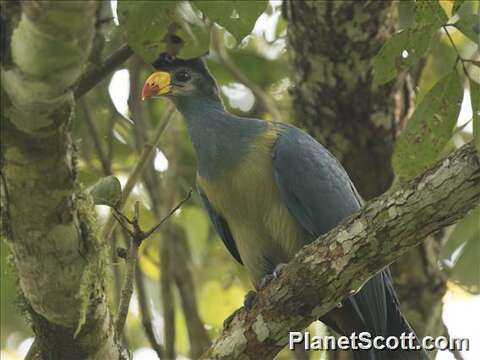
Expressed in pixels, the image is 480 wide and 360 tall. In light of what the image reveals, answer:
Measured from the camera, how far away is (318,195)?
13.9 feet

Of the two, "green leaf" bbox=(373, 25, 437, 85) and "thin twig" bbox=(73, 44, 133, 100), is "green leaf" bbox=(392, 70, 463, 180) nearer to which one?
"green leaf" bbox=(373, 25, 437, 85)

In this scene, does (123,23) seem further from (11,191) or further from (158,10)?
(11,191)

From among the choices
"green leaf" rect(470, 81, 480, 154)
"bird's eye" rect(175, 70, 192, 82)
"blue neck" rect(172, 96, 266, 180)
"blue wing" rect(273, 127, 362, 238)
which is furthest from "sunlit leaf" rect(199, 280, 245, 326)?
"green leaf" rect(470, 81, 480, 154)

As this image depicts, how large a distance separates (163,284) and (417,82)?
197 centimetres

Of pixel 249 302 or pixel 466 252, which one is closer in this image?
pixel 249 302

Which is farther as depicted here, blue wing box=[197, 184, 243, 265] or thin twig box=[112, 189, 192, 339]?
blue wing box=[197, 184, 243, 265]

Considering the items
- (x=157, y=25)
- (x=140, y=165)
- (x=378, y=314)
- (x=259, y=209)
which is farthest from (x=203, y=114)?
(x=157, y=25)

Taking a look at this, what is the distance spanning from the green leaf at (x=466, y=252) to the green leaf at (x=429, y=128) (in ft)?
3.74

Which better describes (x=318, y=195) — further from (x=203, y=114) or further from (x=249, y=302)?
(x=249, y=302)

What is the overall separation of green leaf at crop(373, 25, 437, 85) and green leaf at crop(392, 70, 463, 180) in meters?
0.18

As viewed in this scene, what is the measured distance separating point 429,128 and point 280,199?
0.92m

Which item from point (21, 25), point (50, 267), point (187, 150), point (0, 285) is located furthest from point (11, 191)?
point (187, 150)

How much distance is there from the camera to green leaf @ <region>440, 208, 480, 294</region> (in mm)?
4734

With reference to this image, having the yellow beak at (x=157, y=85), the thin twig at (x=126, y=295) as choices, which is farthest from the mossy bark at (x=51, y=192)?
the yellow beak at (x=157, y=85)
